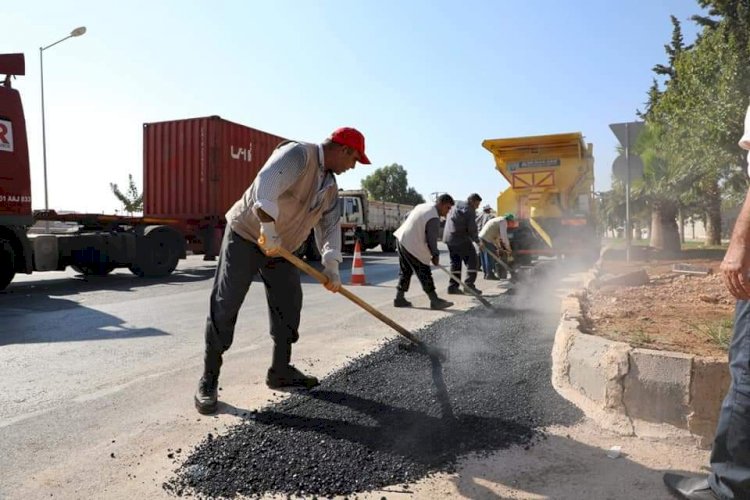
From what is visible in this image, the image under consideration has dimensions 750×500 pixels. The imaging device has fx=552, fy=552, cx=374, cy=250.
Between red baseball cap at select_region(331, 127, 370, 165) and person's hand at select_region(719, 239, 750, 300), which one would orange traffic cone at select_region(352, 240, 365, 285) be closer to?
red baseball cap at select_region(331, 127, 370, 165)

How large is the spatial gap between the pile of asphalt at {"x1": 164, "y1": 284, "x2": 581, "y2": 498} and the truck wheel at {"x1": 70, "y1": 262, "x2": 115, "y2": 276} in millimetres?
8428

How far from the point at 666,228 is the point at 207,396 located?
16.7m

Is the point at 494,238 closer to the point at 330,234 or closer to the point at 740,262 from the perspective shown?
the point at 330,234

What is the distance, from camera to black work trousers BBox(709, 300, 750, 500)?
1.91m

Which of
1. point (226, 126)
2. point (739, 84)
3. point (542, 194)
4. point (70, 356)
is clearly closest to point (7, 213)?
point (70, 356)

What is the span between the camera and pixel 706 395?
8.74ft

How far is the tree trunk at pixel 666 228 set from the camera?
16312 millimetres

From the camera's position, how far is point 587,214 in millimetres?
11602

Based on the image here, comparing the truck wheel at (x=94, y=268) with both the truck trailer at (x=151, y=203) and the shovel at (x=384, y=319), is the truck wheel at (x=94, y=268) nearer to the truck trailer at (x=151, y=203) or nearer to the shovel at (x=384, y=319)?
the truck trailer at (x=151, y=203)

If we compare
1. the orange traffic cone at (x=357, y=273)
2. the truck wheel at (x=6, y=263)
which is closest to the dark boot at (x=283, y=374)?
the orange traffic cone at (x=357, y=273)

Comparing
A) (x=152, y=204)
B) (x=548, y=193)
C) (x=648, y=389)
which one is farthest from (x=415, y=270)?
(x=152, y=204)

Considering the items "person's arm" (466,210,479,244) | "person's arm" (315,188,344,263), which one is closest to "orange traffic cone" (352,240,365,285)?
"person's arm" (466,210,479,244)

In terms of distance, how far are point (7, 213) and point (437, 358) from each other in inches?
297

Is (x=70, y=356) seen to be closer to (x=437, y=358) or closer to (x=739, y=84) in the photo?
(x=437, y=358)
